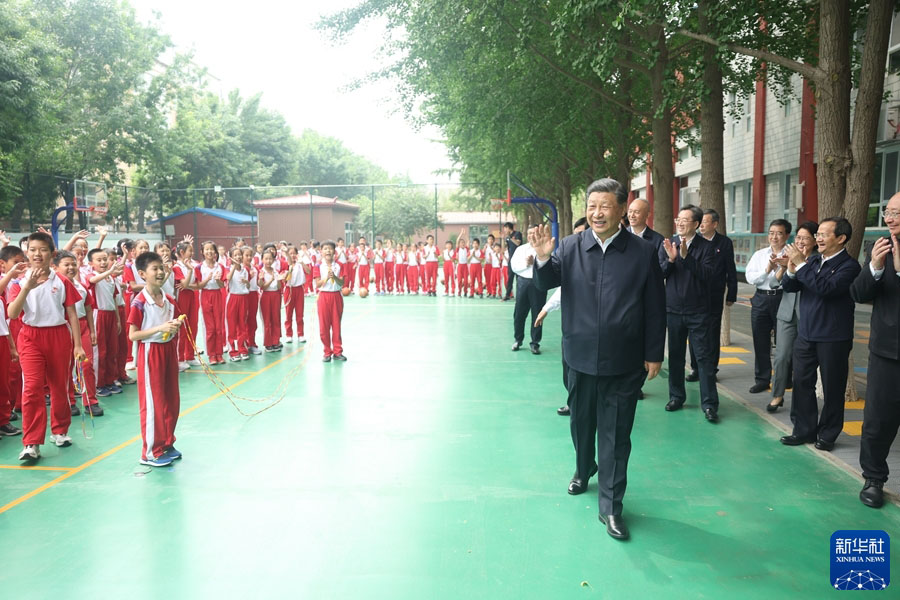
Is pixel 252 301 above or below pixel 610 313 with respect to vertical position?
below

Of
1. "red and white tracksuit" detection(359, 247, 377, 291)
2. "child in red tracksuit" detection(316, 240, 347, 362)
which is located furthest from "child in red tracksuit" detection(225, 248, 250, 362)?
"red and white tracksuit" detection(359, 247, 377, 291)

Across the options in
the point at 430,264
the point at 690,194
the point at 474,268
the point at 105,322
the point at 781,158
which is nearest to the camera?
the point at 105,322

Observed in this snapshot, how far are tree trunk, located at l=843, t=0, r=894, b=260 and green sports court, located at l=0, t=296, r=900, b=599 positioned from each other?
2.20m

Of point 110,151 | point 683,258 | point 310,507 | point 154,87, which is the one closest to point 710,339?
point 683,258

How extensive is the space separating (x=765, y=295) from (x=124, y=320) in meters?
7.45

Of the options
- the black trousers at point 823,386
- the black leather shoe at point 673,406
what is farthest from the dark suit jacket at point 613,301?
the black leather shoe at point 673,406

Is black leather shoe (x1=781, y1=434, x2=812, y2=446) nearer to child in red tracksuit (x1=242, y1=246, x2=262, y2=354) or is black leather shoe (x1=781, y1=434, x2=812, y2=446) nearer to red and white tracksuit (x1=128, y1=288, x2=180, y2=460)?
red and white tracksuit (x1=128, y1=288, x2=180, y2=460)

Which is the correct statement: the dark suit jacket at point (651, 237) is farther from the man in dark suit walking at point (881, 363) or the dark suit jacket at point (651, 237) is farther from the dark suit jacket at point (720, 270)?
the man in dark suit walking at point (881, 363)

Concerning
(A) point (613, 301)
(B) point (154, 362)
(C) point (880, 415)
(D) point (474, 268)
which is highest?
(D) point (474, 268)

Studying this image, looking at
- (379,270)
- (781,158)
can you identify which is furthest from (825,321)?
(379,270)

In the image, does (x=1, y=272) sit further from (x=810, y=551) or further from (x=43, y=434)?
(x=810, y=551)

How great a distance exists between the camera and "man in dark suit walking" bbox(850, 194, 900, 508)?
3961 mm

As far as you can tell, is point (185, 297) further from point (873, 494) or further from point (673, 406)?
point (873, 494)

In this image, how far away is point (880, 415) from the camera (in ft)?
13.3
